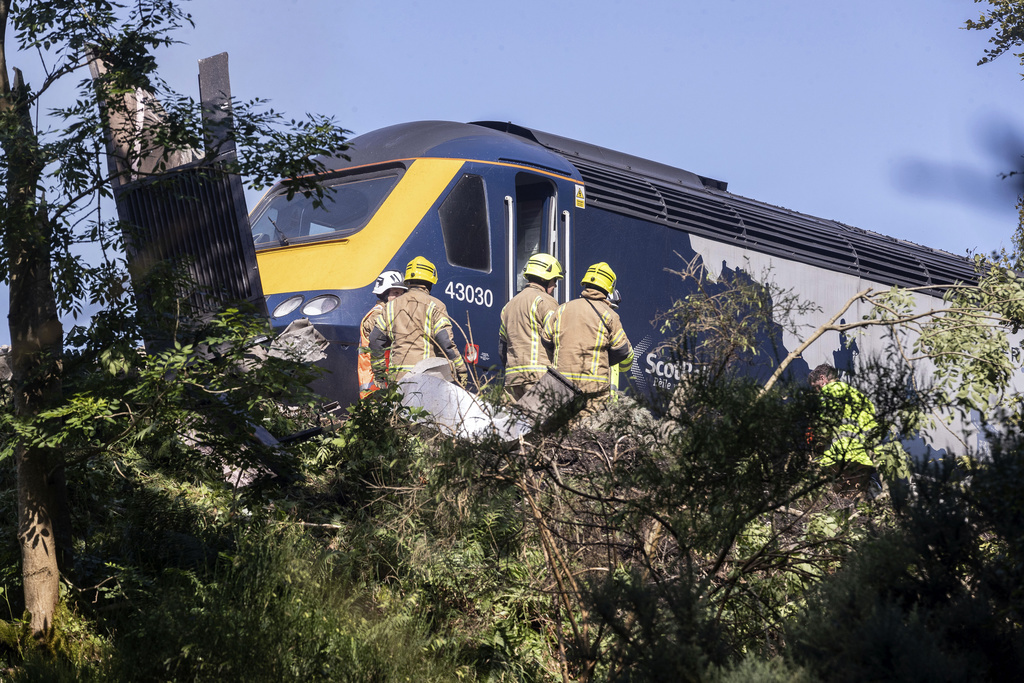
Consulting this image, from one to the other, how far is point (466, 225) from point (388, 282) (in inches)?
40.5

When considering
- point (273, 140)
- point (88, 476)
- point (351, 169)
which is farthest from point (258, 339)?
point (351, 169)

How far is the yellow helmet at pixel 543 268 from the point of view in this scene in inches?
365

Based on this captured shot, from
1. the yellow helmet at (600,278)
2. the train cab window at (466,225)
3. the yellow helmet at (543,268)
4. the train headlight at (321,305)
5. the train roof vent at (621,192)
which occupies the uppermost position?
the train roof vent at (621,192)

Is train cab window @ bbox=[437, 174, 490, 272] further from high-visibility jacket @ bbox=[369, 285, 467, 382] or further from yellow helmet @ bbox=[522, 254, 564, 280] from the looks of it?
high-visibility jacket @ bbox=[369, 285, 467, 382]

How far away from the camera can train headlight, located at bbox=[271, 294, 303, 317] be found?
911cm

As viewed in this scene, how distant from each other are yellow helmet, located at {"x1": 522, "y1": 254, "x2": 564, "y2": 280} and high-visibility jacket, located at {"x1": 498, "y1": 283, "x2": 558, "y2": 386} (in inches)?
5.2

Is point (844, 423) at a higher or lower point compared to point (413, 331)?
lower

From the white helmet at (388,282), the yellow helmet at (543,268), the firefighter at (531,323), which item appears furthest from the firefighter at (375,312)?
the yellow helmet at (543,268)

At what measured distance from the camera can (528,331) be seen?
900 cm

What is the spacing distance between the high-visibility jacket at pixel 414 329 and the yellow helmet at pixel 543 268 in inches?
38.6

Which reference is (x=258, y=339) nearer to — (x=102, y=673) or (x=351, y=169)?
(x=102, y=673)

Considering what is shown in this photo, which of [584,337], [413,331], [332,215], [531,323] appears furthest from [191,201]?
[584,337]

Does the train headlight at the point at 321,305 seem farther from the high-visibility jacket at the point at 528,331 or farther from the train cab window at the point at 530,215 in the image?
the train cab window at the point at 530,215

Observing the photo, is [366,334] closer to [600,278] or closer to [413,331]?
[413,331]
